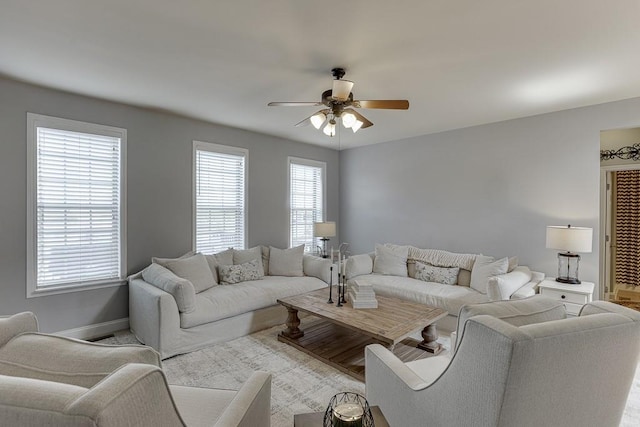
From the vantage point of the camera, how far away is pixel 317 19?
Result: 2.04 m

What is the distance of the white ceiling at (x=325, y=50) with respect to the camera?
6.40 ft

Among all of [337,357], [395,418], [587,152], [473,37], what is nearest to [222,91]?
[473,37]

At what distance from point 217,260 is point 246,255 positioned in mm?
420

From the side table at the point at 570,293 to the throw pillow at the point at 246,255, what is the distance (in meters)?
3.49

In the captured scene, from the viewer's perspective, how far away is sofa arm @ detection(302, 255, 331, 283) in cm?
451

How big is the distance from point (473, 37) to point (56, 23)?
2.87m

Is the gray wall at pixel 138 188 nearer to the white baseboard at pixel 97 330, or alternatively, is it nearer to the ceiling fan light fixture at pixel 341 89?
the white baseboard at pixel 97 330

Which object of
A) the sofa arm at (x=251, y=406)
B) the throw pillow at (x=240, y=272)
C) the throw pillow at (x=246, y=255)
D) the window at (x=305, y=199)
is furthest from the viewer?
the window at (x=305, y=199)

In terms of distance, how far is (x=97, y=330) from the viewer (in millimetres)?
3533

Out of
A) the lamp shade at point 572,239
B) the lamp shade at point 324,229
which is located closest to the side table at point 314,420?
the lamp shade at point 572,239

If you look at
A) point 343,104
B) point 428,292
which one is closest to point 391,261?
point 428,292

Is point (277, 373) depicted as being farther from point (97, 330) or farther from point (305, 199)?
point (305, 199)

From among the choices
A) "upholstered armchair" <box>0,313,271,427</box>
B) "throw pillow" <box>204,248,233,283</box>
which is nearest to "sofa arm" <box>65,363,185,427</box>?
"upholstered armchair" <box>0,313,271,427</box>

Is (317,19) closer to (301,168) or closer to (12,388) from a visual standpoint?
(12,388)
